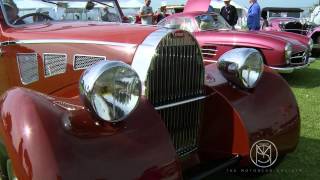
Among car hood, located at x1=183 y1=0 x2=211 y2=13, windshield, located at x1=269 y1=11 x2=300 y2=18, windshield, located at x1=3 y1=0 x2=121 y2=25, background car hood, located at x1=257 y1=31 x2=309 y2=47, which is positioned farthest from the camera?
windshield, located at x1=269 y1=11 x2=300 y2=18

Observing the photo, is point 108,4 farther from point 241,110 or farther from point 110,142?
point 110,142

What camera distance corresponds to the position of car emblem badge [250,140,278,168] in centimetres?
329

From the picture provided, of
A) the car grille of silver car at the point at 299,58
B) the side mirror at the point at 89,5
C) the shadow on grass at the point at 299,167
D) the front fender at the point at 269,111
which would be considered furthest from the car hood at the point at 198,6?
the front fender at the point at 269,111

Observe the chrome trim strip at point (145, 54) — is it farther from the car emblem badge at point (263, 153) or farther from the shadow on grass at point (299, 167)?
the shadow on grass at point (299, 167)

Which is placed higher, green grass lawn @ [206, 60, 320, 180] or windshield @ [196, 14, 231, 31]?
windshield @ [196, 14, 231, 31]

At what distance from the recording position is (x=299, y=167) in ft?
13.9

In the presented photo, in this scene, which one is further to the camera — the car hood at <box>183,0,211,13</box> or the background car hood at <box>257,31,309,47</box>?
the car hood at <box>183,0,211,13</box>

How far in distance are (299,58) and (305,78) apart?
33.1 inches

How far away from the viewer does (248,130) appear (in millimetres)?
3268

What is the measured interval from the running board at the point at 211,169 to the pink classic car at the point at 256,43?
566cm

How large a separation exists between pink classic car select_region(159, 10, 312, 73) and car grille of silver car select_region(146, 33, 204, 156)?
221 inches

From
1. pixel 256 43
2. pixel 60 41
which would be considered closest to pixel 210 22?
pixel 256 43

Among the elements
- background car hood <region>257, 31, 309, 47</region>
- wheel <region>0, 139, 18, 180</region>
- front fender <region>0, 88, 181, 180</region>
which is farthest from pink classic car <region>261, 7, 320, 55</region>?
wheel <region>0, 139, 18, 180</region>

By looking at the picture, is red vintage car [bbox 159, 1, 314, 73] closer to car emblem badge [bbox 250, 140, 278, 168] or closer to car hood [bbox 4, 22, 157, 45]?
Result: car hood [bbox 4, 22, 157, 45]
